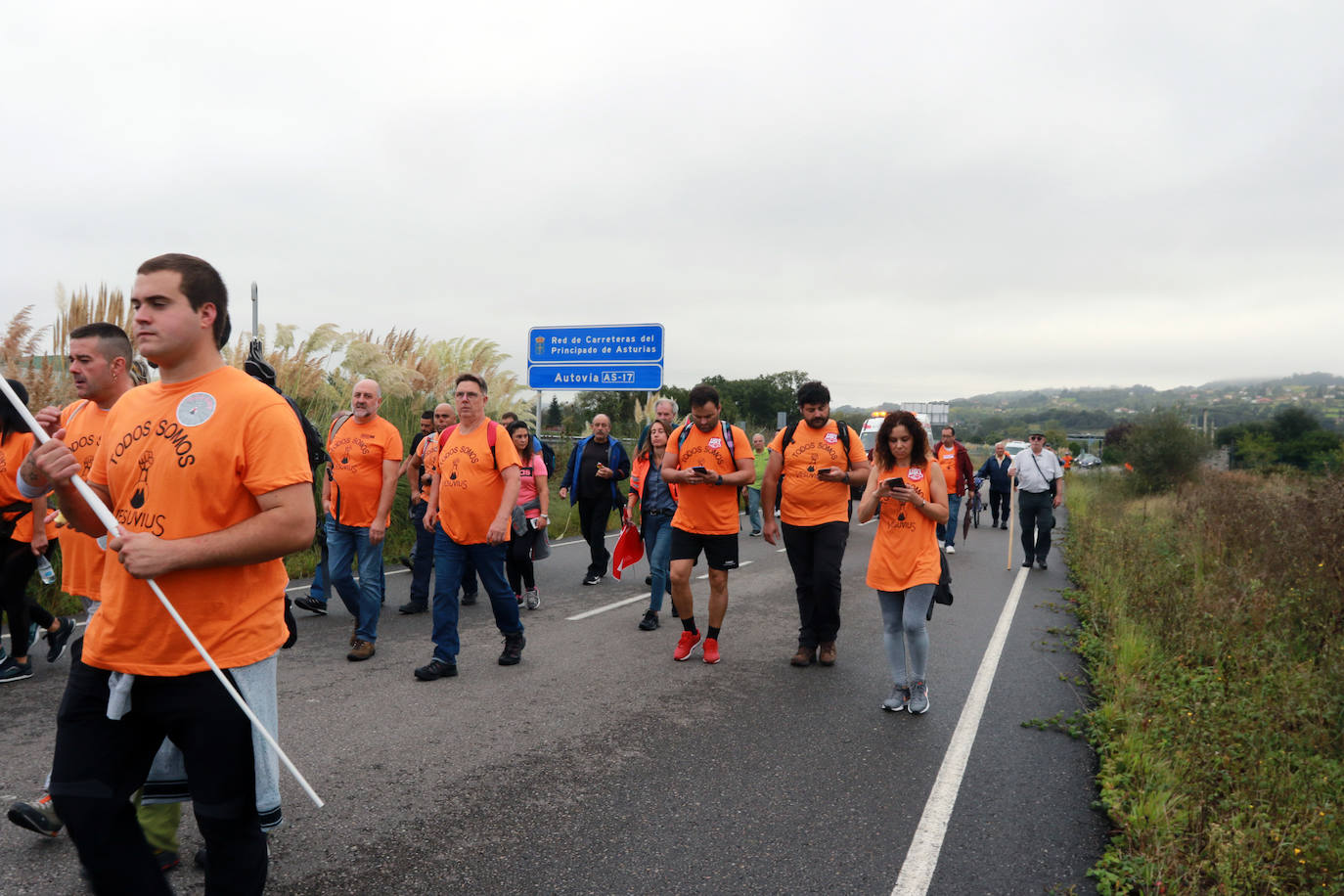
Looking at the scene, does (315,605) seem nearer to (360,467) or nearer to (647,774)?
(360,467)

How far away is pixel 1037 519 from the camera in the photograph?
41.5 feet

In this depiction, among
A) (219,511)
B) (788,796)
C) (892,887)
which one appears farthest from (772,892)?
(219,511)

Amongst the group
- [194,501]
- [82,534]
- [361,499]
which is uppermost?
[194,501]

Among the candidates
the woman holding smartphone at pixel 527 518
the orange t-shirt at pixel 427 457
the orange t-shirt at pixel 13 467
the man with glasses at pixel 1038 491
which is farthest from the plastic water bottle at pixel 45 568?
the man with glasses at pixel 1038 491

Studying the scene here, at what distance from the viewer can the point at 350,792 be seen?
13.4 feet

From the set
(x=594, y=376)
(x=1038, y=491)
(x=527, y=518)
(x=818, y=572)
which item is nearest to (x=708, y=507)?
(x=818, y=572)

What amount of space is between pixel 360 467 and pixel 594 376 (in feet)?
45.9

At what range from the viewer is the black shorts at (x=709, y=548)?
666cm

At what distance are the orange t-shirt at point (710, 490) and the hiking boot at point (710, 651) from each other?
867 mm

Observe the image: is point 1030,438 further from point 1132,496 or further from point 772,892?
point 1132,496

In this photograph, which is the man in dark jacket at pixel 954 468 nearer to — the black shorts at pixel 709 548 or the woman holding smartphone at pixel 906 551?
the black shorts at pixel 709 548

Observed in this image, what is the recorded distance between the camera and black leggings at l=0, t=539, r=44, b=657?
568 centimetres

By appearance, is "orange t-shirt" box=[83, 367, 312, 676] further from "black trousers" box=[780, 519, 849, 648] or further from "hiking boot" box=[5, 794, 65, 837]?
"black trousers" box=[780, 519, 849, 648]

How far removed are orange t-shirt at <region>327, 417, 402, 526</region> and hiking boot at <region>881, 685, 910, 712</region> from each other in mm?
3879
